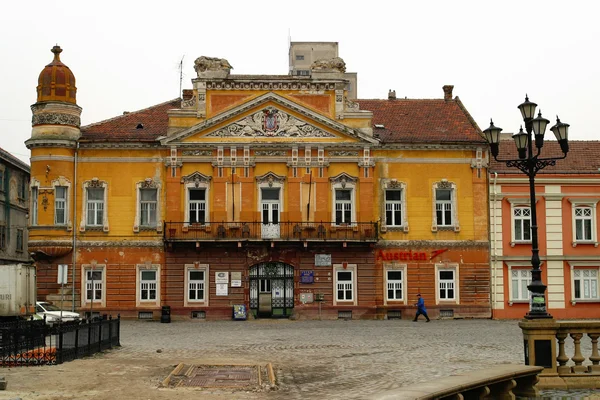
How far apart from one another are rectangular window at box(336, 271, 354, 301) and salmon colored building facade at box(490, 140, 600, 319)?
715 centimetres

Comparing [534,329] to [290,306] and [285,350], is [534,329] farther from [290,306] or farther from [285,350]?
[290,306]

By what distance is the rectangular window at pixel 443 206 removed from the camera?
136 feet

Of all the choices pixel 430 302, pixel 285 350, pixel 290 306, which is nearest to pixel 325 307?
pixel 290 306

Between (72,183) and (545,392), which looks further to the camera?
(72,183)

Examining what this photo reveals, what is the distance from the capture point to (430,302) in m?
40.9

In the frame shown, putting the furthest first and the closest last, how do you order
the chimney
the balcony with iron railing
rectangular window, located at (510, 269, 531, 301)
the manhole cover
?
the chimney
rectangular window, located at (510, 269, 531, 301)
the balcony with iron railing
the manhole cover

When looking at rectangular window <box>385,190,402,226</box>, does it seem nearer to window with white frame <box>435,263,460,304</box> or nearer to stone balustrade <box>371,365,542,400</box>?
window with white frame <box>435,263,460,304</box>

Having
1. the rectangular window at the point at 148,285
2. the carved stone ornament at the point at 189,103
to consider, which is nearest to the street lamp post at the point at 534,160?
the carved stone ornament at the point at 189,103

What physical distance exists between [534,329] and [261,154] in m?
26.2

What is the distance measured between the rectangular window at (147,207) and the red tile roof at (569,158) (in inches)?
668

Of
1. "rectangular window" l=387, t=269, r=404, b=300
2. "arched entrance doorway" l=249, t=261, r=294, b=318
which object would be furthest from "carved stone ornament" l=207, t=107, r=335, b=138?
"rectangular window" l=387, t=269, r=404, b=300

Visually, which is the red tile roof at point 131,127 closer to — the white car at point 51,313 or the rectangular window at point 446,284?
the white car at point 51,313

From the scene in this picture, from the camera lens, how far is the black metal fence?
61.2 ft

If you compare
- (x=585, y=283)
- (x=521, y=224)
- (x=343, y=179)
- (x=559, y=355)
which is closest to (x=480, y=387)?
(x=559, y=355)
